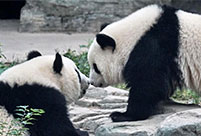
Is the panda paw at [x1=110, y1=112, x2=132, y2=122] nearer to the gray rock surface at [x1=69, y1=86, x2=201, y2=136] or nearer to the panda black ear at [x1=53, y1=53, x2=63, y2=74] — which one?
the gray rock surface at [x1=69, y1=86, x2=201, y2=136]

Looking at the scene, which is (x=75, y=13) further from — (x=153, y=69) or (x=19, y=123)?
(x=19, y=123)

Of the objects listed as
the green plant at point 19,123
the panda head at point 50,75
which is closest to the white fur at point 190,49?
the panda head at point 50,75

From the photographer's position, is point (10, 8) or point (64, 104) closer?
point (64, 104)

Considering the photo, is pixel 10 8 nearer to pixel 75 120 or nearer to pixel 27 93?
pixel 75 120

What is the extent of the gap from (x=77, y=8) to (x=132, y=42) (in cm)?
667

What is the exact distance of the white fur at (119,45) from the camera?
22.3 ft

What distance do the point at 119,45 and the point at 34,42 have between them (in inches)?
222

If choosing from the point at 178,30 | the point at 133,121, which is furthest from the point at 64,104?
the point at 178,30

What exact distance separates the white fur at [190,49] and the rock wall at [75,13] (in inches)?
257

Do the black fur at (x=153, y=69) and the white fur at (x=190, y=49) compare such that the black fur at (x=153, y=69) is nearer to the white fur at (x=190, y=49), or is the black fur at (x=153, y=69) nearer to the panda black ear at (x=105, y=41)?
the white fur at (x=190, y=49)

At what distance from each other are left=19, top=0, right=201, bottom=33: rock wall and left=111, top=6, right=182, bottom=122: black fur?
6.64 metres

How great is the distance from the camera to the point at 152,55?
21.5 ft

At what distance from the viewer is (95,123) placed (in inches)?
288

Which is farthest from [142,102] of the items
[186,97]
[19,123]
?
[186,97]
